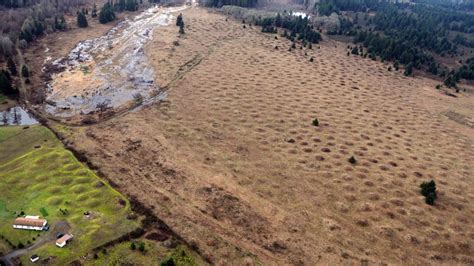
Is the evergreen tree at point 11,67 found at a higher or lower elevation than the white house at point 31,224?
higher

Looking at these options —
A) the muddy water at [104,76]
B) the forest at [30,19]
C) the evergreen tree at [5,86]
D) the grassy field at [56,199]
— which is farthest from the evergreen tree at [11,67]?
the grassy field at [56,199]

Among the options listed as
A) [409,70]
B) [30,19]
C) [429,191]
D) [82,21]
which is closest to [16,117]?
[30,19]

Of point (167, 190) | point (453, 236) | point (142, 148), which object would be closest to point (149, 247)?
point (167, 190)

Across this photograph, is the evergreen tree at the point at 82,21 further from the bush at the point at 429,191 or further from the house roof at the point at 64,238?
the bush at the point at 429,191

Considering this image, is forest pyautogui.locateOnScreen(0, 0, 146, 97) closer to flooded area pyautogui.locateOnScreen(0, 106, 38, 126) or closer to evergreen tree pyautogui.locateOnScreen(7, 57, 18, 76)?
evergreen tree pyautogui.locateOnScreen(7, 57, 18, 76)

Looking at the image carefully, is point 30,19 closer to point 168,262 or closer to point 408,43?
point 168,262

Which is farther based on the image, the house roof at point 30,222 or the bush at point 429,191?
the bush at point 429,191
